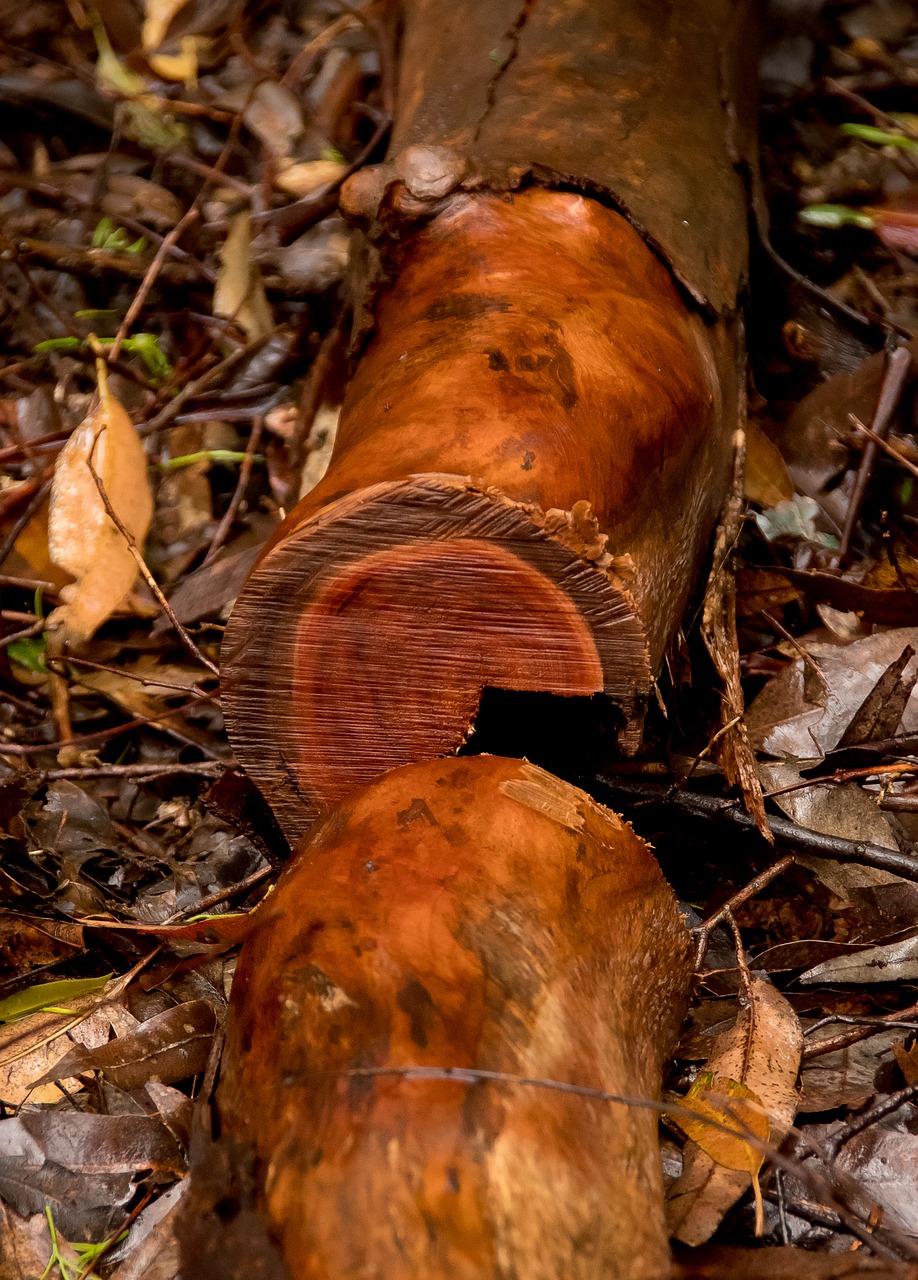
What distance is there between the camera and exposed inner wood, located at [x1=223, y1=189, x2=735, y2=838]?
1223mm

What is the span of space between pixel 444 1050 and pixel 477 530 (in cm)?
55

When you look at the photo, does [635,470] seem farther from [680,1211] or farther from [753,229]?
[753,229]

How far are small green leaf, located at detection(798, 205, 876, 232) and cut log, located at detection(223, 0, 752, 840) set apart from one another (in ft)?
2.78

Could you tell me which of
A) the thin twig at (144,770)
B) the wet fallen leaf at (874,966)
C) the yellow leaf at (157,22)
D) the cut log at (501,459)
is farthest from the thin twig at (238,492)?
the yellow leaf at (157,22)

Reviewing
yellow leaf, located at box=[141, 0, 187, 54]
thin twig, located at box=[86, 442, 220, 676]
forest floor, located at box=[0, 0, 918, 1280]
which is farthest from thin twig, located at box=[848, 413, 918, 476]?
yellow leaf, located at box=[141, 0, 187, 54]

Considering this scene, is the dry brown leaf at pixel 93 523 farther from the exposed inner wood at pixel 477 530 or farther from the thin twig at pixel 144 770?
the exposed inner wood at pixel 477 530

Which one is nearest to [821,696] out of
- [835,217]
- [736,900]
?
[736,900]

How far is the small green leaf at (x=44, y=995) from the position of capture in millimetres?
1504

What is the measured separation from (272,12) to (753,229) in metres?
1.93

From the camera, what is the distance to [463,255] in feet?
5.08

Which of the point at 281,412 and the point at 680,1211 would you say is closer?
the point at 680,1211

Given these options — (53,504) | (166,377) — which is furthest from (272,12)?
(53,504)

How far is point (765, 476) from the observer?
217cm

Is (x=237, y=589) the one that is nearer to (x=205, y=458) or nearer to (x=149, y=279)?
(x=205, y=458)
